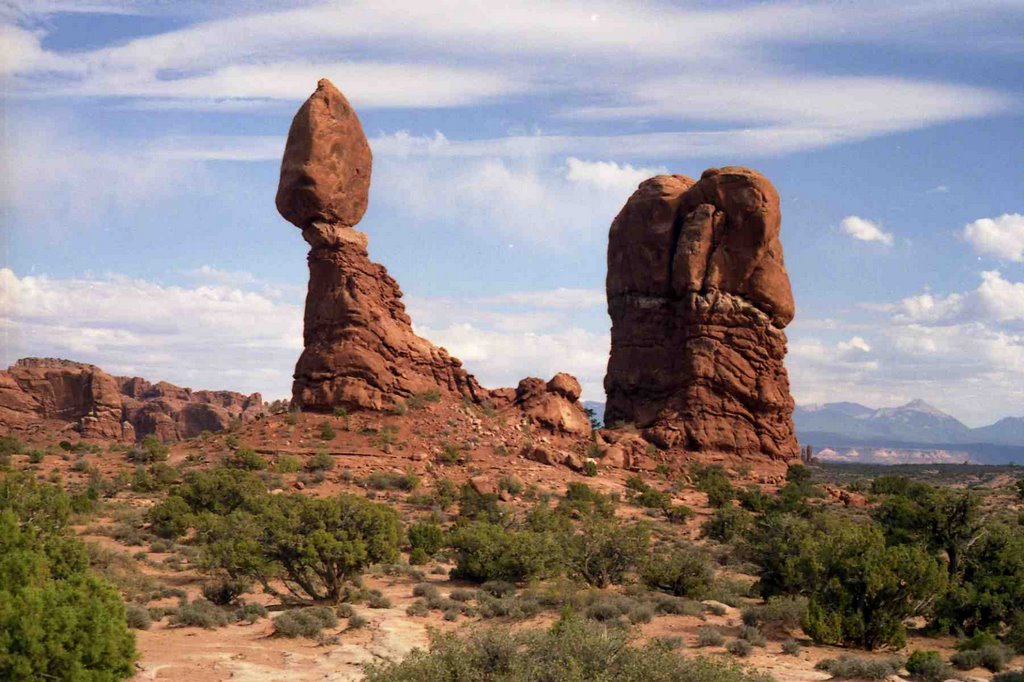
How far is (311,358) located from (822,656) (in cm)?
3056

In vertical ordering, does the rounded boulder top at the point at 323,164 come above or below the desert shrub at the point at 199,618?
above

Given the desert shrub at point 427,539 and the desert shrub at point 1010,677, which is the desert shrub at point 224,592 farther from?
the desert shrub at point 1010,677

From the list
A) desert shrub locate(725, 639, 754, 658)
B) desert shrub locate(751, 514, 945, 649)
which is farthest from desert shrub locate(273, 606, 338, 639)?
desert shrub locate(751, 514, 945, 649)

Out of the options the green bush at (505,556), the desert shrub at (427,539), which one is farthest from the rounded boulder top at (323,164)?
the green bush at (505,556)

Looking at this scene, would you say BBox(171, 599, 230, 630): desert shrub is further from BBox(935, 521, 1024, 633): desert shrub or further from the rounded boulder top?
the rounded boulder top

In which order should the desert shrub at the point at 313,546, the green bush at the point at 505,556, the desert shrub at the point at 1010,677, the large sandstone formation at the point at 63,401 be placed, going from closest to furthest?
the desert shrub at the point at 1010,677
the desert shrub at the point at 313,546
the green bush at the point at 505,556
the large sandstone formation at the point at 63,401

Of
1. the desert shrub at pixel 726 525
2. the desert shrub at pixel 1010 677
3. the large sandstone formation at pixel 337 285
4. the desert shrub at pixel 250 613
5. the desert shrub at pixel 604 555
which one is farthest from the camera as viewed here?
the large sandstone formation at pixel 337 285

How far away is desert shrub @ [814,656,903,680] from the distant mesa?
29.2 meters

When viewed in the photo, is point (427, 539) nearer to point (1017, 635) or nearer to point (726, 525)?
point (726, 525)

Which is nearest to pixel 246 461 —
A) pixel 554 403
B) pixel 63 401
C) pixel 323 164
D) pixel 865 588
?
pixel 323 164

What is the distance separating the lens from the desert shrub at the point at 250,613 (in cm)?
2019

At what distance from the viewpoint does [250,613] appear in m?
20.4

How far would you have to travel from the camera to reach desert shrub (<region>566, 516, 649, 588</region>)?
25.8 meters

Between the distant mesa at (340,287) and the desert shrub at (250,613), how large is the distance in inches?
912
